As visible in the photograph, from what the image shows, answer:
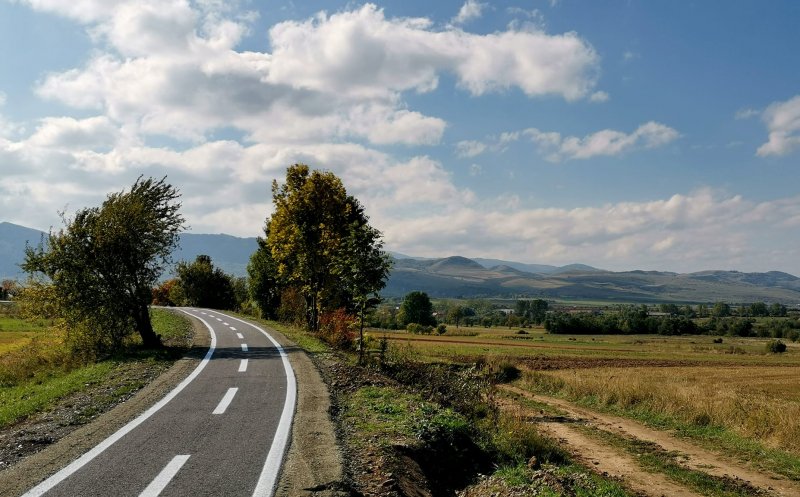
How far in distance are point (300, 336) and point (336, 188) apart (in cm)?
1031

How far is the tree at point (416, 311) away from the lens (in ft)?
385

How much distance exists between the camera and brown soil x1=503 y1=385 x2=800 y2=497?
51.2 ft

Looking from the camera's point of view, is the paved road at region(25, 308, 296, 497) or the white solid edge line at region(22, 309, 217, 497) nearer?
the white solid edge line at region(22, 309, 217, 497)

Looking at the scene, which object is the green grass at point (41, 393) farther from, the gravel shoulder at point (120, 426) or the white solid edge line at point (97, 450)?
the white solid edge line at point (97, 450)

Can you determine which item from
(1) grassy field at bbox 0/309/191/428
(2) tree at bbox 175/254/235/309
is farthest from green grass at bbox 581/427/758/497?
(2) tree at bbox 175/254/235/309

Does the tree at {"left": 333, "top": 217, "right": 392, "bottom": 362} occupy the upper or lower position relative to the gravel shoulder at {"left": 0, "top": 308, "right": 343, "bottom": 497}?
upper

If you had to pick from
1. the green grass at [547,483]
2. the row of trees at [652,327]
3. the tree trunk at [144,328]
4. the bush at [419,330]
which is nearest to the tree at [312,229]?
the tree trunk at [144,328]

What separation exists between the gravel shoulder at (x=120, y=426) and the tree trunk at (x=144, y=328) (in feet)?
28.4

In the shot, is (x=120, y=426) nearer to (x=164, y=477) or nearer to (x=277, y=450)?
(x=164, y=477)

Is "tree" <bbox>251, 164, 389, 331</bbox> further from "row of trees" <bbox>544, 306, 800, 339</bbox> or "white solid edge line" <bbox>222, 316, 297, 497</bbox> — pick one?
"row of trees" <bbox>544, 306, 800, 339</bbox>

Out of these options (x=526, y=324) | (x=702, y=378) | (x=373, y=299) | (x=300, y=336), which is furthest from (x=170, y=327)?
(x=526, y=324)

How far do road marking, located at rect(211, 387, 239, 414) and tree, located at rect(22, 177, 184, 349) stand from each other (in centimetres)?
1113

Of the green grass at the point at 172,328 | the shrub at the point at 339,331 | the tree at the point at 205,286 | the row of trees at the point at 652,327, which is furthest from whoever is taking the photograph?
the row of trees at the point at 652,327

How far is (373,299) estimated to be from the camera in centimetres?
2353
